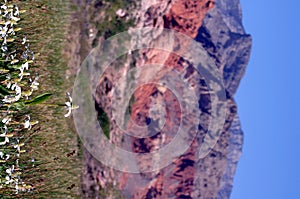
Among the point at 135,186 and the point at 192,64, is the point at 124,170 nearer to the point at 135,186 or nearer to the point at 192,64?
the point at 135,186

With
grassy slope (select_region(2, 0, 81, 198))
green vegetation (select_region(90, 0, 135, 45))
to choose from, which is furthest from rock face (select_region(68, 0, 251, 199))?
grassy slope (select_region(2, 0, 81, 198))

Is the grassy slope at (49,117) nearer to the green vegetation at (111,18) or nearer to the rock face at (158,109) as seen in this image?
the rock face at (158,109)

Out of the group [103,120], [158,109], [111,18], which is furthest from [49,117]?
[158,109]

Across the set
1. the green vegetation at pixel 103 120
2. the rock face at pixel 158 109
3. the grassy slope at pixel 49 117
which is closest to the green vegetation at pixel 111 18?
the rock face at pixel 158 109

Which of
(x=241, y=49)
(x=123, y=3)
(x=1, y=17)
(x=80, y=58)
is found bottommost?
(x=1, y=17)

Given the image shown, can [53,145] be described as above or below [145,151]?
below

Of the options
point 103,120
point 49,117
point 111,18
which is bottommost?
point 49,117

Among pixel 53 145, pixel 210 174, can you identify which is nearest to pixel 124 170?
pixel 53 145

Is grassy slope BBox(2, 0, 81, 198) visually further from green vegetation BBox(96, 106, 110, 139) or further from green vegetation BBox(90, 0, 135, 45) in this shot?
green vegetation BBox(90, 0, 135, 45)

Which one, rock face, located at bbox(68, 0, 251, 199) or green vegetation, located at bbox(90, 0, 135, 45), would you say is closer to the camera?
rock face, located at bbox(68, 0, 251, 199)

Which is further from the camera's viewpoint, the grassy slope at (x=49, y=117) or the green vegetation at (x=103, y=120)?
the green vegetation at (x=103, y=120)

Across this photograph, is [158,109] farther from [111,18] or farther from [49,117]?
[49,117]
